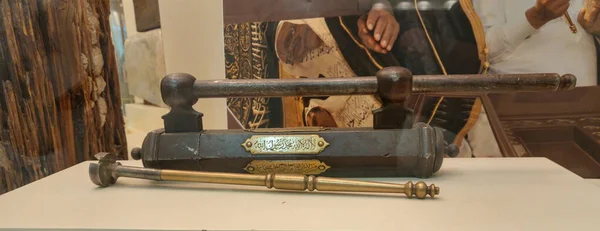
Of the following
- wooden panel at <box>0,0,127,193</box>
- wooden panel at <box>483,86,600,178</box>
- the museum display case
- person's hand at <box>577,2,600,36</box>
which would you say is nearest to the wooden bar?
the museum display case

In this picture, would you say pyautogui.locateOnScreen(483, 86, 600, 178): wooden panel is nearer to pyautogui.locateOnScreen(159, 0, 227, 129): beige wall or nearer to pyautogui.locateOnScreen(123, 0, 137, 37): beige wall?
pyautogui.locateOnScreen(159, 0, 227, 129): beige wall

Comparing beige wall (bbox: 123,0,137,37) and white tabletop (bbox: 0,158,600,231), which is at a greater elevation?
beige wall (bbox: 123,0,137,37)

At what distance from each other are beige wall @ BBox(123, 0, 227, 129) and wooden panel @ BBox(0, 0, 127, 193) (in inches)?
10.3

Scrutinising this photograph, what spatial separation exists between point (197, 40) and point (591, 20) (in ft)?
5.51

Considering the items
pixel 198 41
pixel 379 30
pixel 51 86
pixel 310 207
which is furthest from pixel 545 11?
pixel 51 86

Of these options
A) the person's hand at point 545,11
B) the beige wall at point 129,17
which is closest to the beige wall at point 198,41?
the beige wall at point 129,17

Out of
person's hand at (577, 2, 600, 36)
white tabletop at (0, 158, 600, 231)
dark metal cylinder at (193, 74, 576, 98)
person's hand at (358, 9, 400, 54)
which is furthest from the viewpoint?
person's hand at (358, 9, 400, 54)

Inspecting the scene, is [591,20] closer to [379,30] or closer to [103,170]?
[379,30]

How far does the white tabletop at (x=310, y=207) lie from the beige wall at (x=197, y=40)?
0.77 meters

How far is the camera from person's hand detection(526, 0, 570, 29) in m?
1.66

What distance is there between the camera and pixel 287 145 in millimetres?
1219

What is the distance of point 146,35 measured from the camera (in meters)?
2.00

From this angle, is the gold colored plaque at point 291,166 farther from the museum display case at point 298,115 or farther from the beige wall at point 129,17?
the beige wall at point 129,17

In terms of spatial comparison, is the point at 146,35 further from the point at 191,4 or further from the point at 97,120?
the point at 97,120
